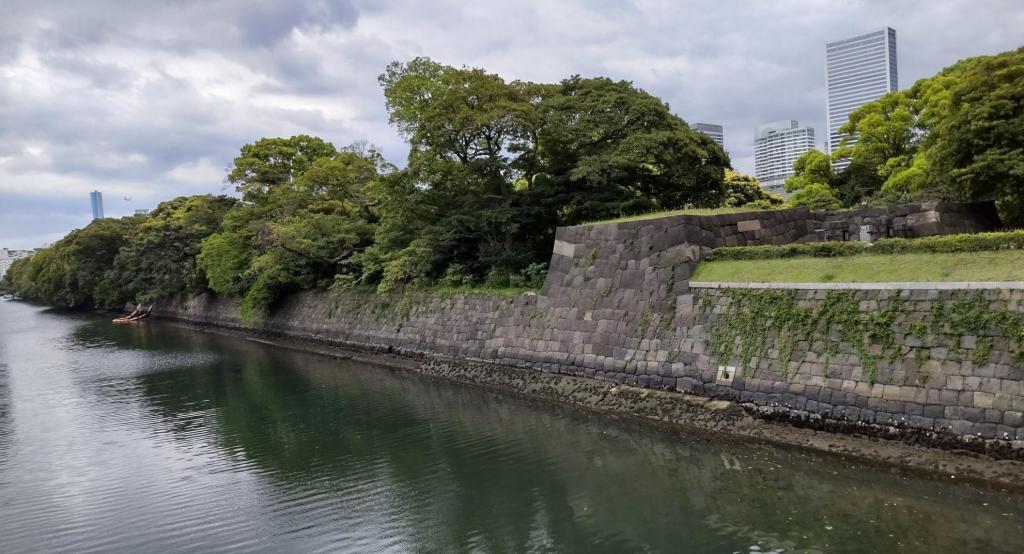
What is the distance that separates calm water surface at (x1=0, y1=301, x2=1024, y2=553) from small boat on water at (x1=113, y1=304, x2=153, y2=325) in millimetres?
33215

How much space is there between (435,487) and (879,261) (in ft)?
28.8

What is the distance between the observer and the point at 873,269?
1106 centimetres

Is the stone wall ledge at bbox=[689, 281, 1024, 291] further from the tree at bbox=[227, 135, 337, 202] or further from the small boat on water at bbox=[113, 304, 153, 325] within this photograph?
the small boat on water at bbox=[113, 304, 153, 325]

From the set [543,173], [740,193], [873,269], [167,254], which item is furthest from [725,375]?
[167,254]

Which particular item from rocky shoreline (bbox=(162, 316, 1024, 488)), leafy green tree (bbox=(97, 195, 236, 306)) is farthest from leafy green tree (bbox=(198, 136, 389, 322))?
rocky shoreline (bbox=(162, 316, 1024, 488))

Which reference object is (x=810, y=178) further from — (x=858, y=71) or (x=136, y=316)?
(x=858, y=71)

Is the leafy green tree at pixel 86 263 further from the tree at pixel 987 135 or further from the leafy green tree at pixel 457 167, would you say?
the tree at pixel 987 135

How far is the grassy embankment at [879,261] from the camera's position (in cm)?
981

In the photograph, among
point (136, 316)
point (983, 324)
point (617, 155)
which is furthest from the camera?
point (136, 316)

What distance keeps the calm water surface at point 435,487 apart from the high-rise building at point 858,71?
71.0 metres

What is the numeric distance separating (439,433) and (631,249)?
6473 millimetres

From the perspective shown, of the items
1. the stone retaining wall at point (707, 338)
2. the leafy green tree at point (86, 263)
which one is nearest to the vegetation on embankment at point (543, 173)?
the stone retaining wall at point (707, 338)

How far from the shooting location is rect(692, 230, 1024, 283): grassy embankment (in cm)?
981

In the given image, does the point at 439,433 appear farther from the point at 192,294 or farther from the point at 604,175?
the point at 192,294
